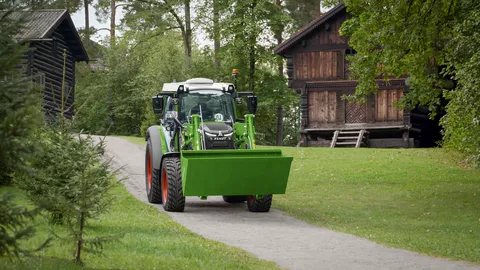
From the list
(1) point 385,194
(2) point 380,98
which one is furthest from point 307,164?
(2) point 380,98

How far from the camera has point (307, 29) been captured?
4016 cm

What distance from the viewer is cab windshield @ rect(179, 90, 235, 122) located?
61.6ft

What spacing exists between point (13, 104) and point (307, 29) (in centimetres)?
3442

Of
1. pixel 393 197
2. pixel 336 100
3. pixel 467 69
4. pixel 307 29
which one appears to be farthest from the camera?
pixel 336 100

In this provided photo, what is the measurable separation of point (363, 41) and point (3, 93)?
673 inches

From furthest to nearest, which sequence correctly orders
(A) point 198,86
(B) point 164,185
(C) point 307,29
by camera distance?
(C) point 307,29 < (A) point 198,86 < (B) point 164,185

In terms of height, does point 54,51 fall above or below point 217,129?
above

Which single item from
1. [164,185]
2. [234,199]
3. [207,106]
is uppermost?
[207,106]

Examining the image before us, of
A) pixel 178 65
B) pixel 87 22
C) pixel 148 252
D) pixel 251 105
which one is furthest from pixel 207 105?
pixel 87 22

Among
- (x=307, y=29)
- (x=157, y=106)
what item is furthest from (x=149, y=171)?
(x=307, y=29)

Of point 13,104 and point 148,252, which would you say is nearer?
point 13,104

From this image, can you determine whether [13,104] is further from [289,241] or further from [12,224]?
[289,241]

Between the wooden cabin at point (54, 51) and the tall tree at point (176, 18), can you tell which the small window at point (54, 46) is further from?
the tall tree at point (176, 18)

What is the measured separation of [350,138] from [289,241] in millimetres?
27068
